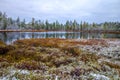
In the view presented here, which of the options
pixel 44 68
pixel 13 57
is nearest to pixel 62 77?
pixel 44 68

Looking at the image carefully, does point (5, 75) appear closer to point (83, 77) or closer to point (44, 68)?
point (44, 68)

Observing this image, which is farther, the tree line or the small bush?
the tree line

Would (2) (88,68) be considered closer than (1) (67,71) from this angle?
No

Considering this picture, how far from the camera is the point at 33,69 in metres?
11.2

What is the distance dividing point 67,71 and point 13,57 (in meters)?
6.32

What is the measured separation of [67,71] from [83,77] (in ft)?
4.46

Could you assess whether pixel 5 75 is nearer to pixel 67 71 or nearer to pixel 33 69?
pixel 33 69

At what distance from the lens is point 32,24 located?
151375 mm

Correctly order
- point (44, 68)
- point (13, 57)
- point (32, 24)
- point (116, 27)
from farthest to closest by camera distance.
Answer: point (116, 27), point (32, 24), point (13, 57), point (44, 68)

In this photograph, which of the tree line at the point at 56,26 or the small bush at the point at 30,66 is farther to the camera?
the tree line at the point at 56,26

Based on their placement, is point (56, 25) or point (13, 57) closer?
point (13, 57)

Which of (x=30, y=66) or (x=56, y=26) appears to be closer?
(x=30, y=66)

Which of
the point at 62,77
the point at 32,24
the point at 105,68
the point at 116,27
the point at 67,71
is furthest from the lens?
the point at 116,27

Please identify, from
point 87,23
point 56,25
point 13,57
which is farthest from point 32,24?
point 13,57
